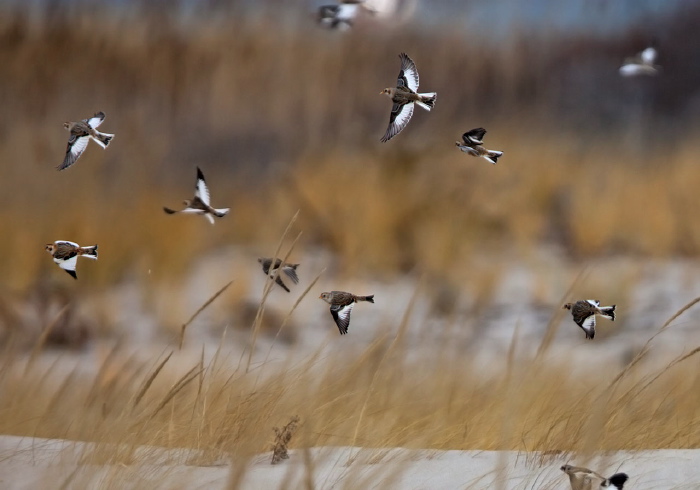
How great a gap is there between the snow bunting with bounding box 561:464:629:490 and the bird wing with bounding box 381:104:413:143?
899mm

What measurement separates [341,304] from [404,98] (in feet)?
1.79

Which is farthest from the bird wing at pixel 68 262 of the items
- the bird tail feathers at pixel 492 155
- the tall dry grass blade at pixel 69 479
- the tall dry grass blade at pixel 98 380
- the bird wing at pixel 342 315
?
the bird tail feathers at pixel 492 155

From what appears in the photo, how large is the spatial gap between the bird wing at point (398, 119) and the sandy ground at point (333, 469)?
79 centimetres

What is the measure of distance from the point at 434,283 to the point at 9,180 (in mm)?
1093

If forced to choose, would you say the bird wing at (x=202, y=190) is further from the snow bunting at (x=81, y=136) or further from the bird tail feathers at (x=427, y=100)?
the bird tail feathers at (x=427, y=100)

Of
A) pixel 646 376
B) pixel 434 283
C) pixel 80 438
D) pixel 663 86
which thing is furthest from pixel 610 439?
pixel 80 438

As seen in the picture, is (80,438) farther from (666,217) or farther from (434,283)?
(666,217)

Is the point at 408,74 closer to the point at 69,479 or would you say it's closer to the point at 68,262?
the point at 68,262

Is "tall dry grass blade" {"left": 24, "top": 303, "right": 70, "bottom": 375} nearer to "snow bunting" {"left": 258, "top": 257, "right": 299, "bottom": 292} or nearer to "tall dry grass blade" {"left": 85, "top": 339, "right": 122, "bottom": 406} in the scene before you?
"tall dry grass blade" {"left": 85, "top": 339, "right": 122, "bottom": 406}

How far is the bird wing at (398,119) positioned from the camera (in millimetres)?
1991

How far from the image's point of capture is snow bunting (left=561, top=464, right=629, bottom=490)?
161 centimetres

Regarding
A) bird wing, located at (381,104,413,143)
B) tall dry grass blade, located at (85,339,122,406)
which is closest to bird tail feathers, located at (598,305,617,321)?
bird wing, located at (381,104,413,143)

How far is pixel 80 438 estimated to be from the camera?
64.9 inches

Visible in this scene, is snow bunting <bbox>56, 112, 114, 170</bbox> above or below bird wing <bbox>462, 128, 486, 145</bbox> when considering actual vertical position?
below
